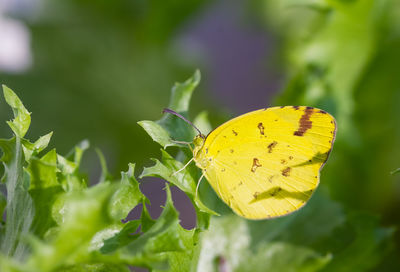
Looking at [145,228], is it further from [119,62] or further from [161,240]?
[119,62]

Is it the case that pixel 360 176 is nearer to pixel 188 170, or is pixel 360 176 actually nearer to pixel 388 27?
pixel 388 27

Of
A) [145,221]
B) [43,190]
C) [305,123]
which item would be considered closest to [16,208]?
[43,190]

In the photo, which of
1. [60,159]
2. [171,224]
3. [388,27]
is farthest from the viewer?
[388,27]

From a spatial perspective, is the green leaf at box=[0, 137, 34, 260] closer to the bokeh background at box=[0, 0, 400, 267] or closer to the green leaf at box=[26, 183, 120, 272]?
the green leaf at box=[26, 183, 120, 272]

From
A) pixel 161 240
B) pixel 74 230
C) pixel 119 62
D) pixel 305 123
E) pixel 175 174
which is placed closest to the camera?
pixel 74 230

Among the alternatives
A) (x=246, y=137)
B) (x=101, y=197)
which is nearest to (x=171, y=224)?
(x=101, y=197)

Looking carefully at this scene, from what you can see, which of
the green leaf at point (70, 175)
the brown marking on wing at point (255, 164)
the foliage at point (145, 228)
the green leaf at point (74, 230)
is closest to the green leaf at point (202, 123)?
the foliage at point (145, 228)

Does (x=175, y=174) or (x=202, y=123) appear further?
(x=202, y=123)
